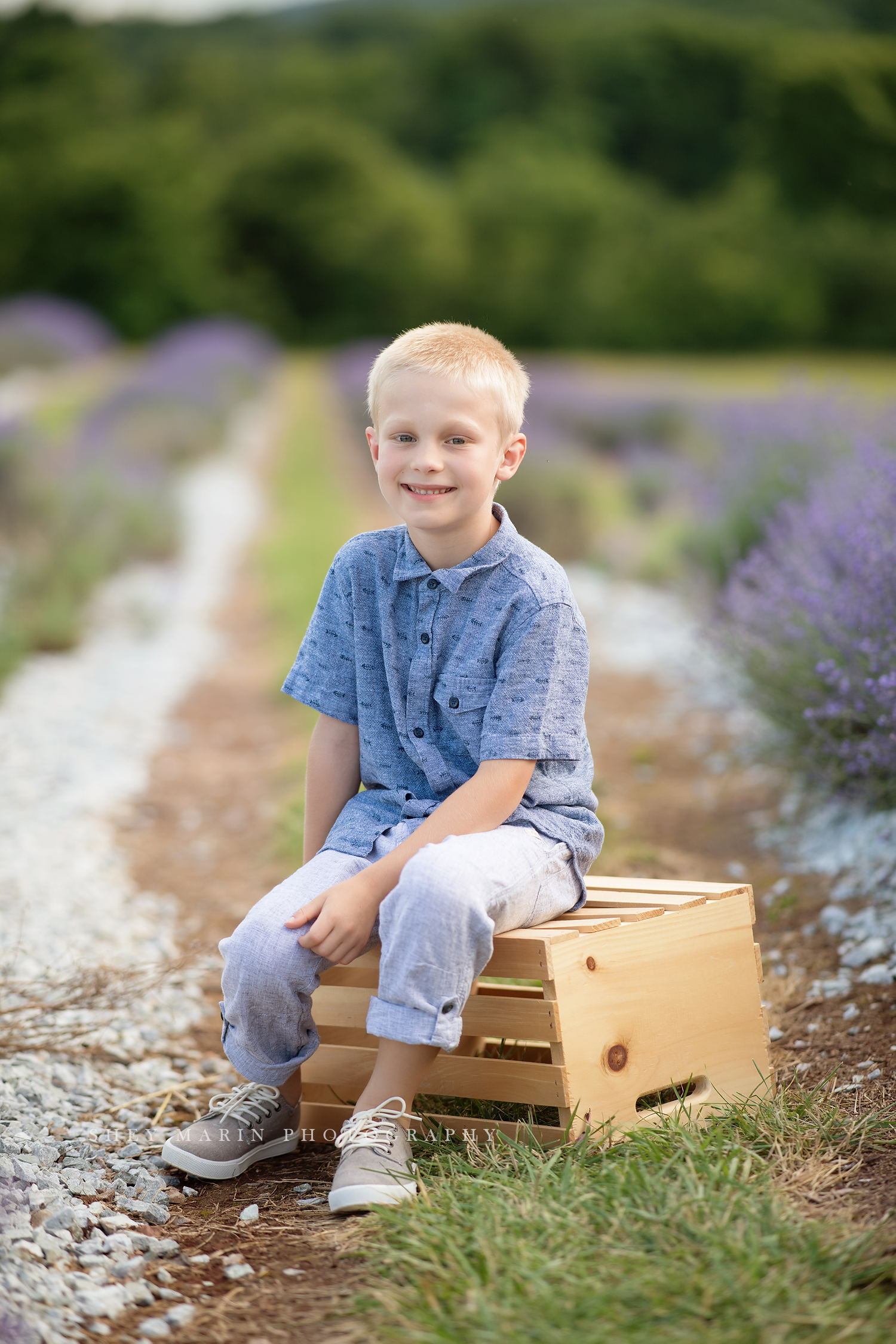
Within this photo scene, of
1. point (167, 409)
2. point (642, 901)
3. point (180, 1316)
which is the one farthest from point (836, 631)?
point (167, 409)

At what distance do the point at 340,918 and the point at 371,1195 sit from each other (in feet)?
1.29

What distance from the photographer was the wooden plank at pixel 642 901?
6.75ft

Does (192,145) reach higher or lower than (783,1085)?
higher

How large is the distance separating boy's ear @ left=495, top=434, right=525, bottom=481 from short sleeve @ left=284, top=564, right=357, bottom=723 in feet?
1.09

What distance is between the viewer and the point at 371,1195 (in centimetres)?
172

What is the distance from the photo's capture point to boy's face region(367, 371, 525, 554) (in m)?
1.97

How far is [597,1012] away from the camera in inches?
74.9

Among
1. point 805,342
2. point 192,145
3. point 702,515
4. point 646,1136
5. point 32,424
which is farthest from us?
point 192,145

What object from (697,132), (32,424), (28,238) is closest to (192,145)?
(28,238)

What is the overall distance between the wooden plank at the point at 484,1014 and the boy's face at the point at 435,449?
2.54 feet

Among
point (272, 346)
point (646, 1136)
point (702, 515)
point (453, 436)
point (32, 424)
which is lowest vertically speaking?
point (646, 1136)

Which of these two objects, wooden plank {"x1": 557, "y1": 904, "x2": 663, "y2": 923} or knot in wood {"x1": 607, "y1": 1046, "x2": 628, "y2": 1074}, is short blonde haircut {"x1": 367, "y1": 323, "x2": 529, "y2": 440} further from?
knot in wood {"x1": 607, "y1": 1046, "x2": 628, "y2": 1074}

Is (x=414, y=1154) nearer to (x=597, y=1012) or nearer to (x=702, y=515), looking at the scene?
(x=597, y=1012)

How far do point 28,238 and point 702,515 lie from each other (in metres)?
26.4
